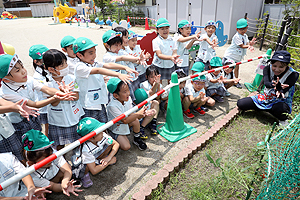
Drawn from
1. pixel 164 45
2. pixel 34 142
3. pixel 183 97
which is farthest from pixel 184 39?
pixel 34 142

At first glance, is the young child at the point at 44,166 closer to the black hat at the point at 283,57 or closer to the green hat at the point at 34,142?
the green hat at the point at 34,142

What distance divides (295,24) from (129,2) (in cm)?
1457

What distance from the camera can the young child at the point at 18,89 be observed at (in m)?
2.12

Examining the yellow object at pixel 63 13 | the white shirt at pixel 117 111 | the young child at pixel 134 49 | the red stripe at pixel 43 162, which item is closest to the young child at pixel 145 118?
the white shirt at pixel 117 111

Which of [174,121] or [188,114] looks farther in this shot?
[188,114]

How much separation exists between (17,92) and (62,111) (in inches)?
22.9

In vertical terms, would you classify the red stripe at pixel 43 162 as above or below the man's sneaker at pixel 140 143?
above

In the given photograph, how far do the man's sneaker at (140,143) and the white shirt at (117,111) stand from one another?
9.8 inches

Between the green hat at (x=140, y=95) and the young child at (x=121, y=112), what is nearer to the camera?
the young child at (x=121, y=112)

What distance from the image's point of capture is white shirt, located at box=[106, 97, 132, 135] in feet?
10.0

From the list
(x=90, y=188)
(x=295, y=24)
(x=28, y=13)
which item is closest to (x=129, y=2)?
(x=295, y=24)

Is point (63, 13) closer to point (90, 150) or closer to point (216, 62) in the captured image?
point (216, 62)

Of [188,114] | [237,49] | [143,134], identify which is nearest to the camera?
[143,134]

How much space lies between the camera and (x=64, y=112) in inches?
106
